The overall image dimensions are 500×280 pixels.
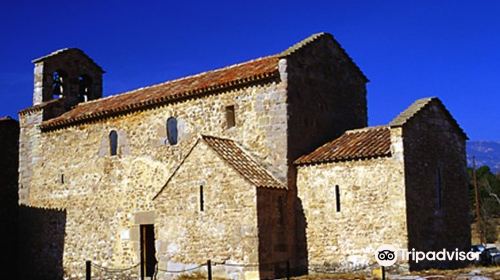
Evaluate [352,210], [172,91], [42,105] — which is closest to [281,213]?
[352,210]

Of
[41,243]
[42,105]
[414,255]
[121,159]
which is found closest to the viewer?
[414,255]

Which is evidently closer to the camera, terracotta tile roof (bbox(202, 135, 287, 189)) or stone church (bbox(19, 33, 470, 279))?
stone church (bbox(19, 33, 470, 279))

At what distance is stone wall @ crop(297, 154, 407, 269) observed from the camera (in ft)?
60.0

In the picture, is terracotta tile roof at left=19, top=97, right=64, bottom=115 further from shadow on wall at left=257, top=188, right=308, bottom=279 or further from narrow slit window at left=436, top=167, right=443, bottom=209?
narrow slit window at left=436, top=167, right=443, bottom=209

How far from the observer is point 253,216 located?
719 inches

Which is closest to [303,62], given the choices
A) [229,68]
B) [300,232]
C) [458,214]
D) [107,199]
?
[229,68]

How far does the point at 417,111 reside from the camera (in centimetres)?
1934

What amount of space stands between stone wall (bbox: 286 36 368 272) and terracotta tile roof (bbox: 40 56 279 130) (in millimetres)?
1028

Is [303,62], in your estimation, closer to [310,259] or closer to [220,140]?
[220,140]

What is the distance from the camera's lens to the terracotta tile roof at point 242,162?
746 inches

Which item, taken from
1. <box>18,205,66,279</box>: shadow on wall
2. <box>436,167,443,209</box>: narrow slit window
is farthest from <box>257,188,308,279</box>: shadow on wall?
<box>18,205,66,279</box>: shadow on wall

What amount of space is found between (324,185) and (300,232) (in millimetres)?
1699

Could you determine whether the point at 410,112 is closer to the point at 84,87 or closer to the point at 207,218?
the point at 207,218

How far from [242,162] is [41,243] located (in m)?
11.8
